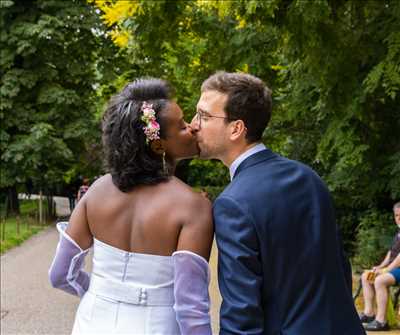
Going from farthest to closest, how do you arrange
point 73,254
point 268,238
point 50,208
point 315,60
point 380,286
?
point 50,208 < point 315,60 < point 380,286 < point 73,254 < point 268,238

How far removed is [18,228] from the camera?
19.1 metres

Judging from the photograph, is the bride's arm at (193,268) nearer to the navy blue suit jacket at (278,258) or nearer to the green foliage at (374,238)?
the navy blue suit jacket at (278,258)

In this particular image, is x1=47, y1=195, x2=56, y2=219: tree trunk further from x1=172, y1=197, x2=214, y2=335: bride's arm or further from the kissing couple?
x1=172, y1=197, x2=214, y2=335: bride's arm

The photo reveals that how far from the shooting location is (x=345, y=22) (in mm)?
8648

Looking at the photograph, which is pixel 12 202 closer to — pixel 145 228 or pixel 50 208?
pixel 50 208

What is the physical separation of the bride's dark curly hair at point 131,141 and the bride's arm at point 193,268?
9.3 inches

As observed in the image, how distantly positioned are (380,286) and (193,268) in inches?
202

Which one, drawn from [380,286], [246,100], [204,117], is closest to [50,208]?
[380,286]

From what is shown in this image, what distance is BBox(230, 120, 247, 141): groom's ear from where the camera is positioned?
2.40 meters

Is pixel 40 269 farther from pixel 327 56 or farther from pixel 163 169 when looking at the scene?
pixel 163 169

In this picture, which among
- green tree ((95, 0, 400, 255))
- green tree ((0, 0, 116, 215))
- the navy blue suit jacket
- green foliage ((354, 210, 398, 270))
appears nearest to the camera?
the navy blue suit jacket

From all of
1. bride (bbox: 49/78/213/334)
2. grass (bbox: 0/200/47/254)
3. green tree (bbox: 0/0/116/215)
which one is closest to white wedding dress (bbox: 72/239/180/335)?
bride (bbox: 49/78/213/334)

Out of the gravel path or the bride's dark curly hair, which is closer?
the bride's dark curly hair

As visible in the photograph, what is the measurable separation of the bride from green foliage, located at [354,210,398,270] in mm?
8629
